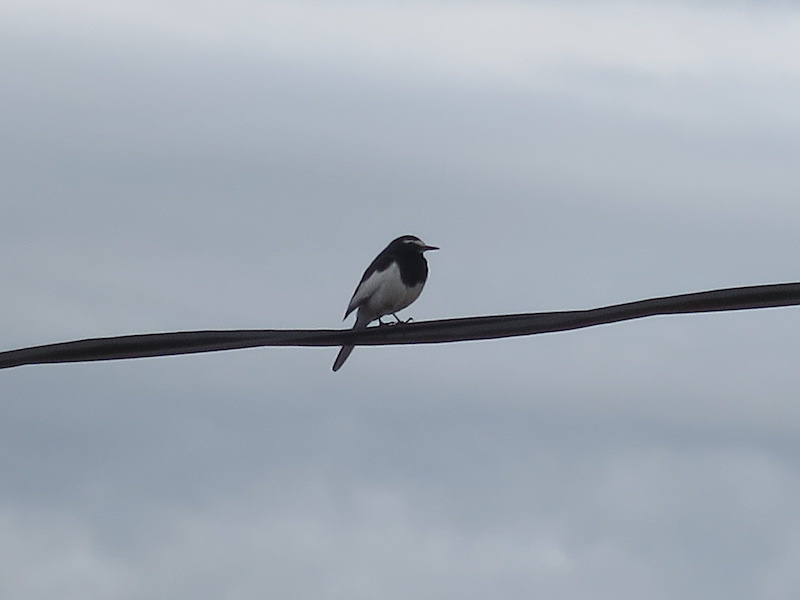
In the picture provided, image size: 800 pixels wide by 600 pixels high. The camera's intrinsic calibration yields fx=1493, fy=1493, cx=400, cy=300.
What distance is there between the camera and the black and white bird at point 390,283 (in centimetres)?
970

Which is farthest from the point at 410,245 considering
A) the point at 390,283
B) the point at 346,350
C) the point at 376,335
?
the point at 376,335

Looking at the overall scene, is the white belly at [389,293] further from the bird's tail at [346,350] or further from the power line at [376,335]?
the power line at [376,335]

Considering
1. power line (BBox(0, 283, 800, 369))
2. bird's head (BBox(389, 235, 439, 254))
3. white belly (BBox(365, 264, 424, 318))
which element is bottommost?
power line (BBox(0, 283, 800, 369))

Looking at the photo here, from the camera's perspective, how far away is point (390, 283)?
9.67 m

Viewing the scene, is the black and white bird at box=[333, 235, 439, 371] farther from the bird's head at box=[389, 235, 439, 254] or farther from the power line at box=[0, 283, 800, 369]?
the power line at box=[0, 283, 800, 369]

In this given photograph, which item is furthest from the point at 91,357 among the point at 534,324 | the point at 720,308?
the point at 720,308

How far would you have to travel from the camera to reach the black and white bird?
970cm

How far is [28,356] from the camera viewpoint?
534 centimetres

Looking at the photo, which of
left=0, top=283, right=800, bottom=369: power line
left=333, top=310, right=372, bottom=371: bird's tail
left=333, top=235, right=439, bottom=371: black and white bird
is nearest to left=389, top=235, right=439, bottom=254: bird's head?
left=333, top=235, right=439, bottom=371: black and white bird

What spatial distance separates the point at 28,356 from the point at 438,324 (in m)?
1.48

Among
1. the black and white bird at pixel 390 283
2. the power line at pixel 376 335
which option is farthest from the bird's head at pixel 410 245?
the power line at pixel 376 335

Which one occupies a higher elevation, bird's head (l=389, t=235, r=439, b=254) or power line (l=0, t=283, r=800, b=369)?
bird's head (l=389, t=235, r=439, b=254)

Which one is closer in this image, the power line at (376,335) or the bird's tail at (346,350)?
the power line at (376,335)

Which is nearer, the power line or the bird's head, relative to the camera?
the power line
